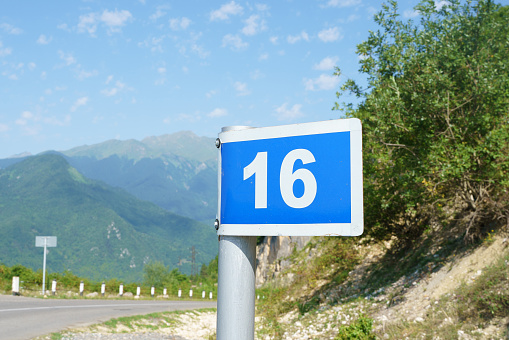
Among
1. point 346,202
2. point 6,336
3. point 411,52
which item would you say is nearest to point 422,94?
point 411,52

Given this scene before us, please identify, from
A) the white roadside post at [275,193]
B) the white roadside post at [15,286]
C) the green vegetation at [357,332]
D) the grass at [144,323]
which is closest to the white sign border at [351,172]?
the white roadside post at [275,193]

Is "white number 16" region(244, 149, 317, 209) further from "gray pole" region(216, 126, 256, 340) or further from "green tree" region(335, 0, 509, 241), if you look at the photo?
"green tree" region(335, 0, 509, 241)

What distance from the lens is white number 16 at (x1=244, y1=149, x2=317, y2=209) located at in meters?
2.10

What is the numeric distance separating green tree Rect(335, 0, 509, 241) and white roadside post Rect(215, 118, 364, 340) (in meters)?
9.01

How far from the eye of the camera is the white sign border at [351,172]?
1.97 m

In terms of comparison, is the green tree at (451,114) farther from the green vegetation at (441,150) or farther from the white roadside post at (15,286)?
the white roadside post at (15,286)

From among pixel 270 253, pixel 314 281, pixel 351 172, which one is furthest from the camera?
pixel 270 253

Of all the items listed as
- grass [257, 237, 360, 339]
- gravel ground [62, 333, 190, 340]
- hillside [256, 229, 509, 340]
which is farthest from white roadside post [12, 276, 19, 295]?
hillside [256, 229, 509, 340]

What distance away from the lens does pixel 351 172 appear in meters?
2.01

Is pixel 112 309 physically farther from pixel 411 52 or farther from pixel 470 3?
pixel 470 3

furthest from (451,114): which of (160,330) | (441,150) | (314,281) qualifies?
(160,330)

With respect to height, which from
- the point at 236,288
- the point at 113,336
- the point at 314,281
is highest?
the point at 236,288

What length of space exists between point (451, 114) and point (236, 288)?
1042 centimetres

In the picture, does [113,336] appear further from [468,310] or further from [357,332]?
[468,310]
